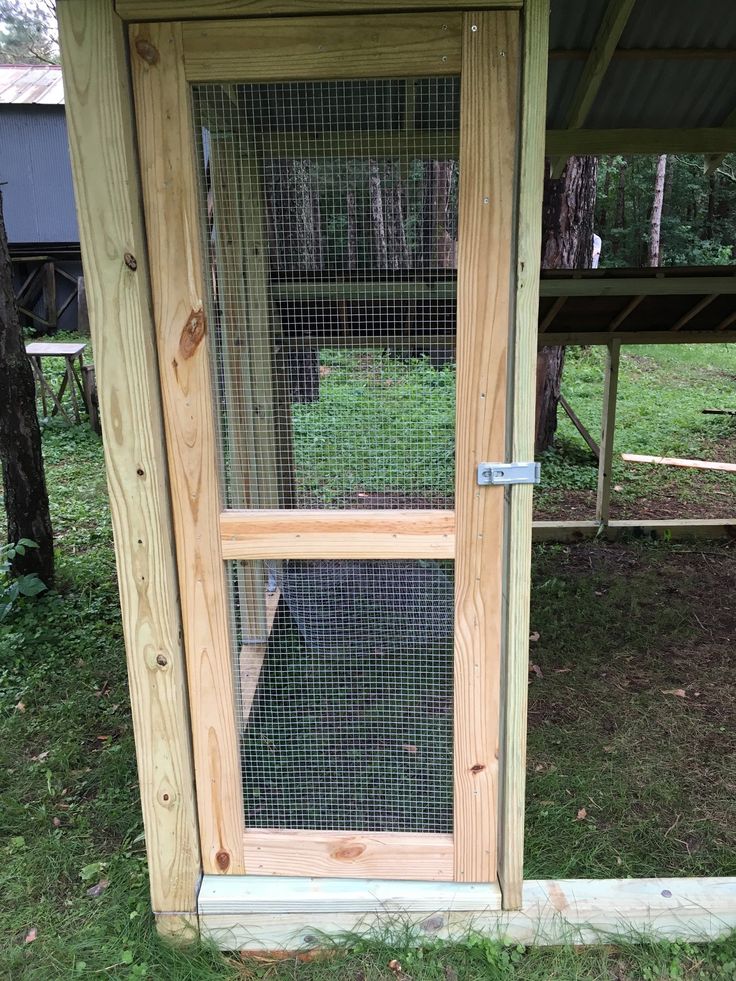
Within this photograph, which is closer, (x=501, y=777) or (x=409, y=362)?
(x=409, y=362)

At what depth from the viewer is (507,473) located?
1.68m

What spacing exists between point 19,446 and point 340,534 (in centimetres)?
280

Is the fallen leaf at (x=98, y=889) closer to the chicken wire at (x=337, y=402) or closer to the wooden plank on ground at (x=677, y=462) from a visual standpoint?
the chicken wire at (x=337, y=402)

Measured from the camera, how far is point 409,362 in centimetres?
173

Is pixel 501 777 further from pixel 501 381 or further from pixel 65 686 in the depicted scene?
pixel 65 686

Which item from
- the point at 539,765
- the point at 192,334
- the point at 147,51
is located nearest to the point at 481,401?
the point at 192,334

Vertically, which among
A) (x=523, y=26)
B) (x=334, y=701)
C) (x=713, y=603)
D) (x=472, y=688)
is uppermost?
(x=523, y=26)

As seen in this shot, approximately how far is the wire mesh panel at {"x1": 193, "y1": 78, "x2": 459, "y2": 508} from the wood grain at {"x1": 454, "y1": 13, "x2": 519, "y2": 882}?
0.05 meters

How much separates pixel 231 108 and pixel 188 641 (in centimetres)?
135

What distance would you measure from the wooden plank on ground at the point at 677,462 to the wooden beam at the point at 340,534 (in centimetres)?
603

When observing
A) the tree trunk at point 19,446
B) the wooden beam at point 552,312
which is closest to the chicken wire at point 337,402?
the tree trunk at point 19,446

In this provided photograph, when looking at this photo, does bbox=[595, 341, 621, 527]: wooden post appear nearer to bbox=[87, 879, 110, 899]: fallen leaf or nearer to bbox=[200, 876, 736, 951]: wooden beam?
bbox=[200, 876, 736, 951]: wooden beam

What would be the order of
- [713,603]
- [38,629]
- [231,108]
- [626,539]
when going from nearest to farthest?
1. [231,108]
2. [38,629]
3. [713,603]
4. [626,539]

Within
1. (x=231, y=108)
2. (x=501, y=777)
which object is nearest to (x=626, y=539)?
(x=501, y=777)
